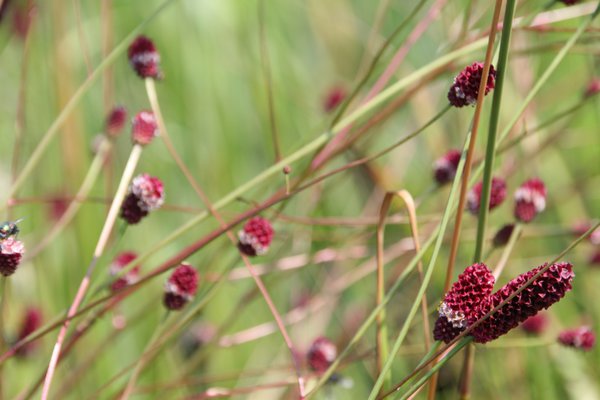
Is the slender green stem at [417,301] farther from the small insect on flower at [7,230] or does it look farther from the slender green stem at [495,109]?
the small insect on flower at [7,230]

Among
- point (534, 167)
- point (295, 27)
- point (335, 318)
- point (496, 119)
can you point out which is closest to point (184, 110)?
A: point (295, 27)

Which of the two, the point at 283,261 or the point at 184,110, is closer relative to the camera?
the point at 283,261

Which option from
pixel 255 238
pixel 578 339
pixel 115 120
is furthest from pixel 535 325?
pixel 115 120

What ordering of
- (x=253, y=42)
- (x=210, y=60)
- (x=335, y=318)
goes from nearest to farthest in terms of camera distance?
(x=335, y=318)
(x=210, y=60)
(x=253, y=42)

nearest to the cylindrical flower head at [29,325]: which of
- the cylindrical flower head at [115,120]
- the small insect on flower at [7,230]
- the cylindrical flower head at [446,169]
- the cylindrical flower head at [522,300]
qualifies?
the cylindrical flower head at [115,120]

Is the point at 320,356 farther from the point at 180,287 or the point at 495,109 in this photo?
the point at 495,109

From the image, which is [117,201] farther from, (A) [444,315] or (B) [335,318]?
(B) [335,318]

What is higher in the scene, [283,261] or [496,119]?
[283,261]
